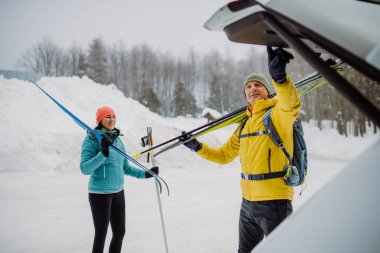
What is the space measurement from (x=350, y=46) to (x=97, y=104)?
1861cm

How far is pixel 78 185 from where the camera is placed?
8891 millimetres

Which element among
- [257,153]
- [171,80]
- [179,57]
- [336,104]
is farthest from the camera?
[179,57]

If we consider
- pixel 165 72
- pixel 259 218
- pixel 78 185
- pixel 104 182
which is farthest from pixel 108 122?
pixel 165 72

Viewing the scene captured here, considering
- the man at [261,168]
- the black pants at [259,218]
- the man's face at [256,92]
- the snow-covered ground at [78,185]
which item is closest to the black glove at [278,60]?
the man at [261,168]

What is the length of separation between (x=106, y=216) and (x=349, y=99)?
9.11 ft

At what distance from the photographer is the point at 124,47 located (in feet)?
170

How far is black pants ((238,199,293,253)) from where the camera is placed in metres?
2.11

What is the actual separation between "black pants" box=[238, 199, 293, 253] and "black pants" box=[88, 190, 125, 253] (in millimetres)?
1490

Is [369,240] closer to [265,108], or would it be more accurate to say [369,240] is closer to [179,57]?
[265,108]

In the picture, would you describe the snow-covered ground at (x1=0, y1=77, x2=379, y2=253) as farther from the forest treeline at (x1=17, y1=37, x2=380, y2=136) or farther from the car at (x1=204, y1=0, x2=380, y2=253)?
the forest treeline at (x1=17, y1=37, x2=380, y2=136)

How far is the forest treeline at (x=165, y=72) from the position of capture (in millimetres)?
39812

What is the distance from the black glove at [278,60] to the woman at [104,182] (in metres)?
2.12

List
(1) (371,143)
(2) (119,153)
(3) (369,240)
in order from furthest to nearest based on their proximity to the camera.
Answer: (2) (119,153), (1) (371,143), (3) (369,240)

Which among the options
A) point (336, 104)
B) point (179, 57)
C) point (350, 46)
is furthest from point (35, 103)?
point (179, 57)
